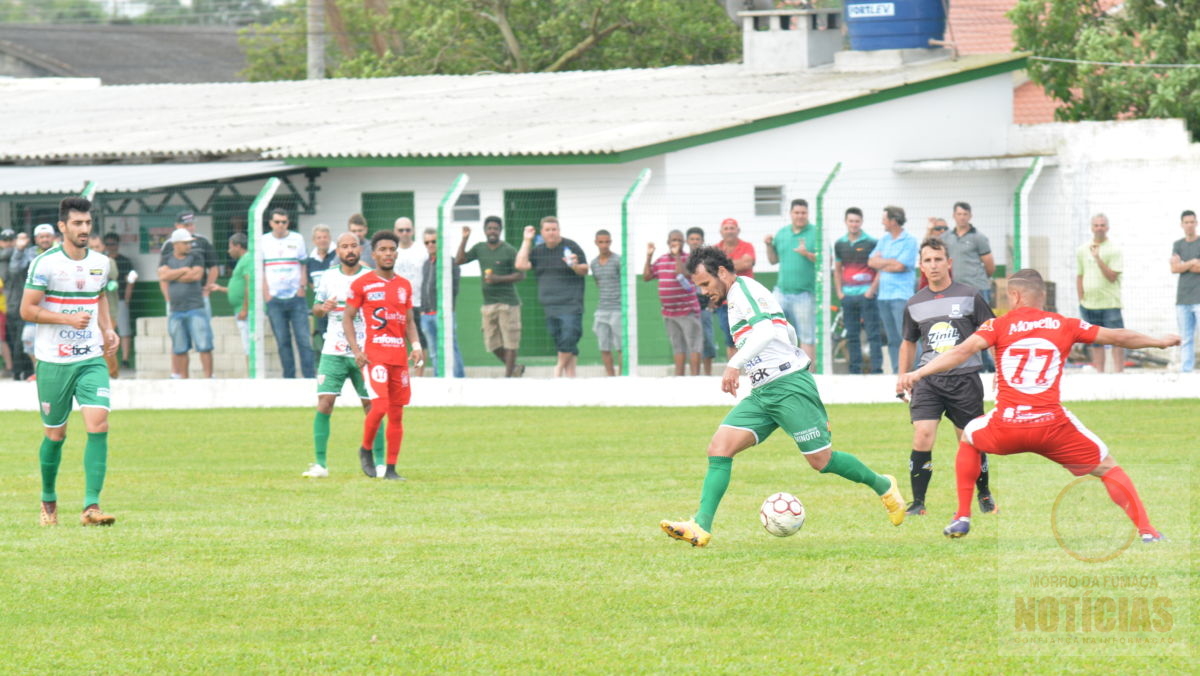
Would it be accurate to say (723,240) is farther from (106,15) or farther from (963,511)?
(106,15)

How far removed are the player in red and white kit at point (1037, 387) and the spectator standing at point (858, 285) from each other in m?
9.40

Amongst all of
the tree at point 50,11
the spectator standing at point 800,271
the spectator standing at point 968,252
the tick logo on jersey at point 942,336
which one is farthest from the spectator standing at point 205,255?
the tree at point 50,11

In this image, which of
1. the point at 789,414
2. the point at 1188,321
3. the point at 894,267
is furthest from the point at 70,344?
the point at 1188,321

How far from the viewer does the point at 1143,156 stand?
22.8 metres

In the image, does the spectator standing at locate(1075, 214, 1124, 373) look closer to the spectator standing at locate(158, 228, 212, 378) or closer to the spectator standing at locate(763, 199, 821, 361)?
the spectator standing at locate(763, 199, 821, 361)

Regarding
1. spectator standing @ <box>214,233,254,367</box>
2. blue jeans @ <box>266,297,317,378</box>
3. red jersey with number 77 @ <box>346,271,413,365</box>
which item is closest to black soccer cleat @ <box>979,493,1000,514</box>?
red jersey with number 77 @ <box>346,271,413,365</box>

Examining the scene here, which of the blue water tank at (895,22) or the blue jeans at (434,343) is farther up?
the blue water tank at (895,22)

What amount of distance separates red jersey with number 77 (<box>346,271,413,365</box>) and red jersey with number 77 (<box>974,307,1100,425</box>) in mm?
5483

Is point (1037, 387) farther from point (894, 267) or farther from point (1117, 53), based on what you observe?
point (1117, 53)

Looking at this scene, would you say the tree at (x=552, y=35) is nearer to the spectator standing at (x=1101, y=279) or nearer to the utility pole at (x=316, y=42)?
the utility pole at (x=316, y=42)

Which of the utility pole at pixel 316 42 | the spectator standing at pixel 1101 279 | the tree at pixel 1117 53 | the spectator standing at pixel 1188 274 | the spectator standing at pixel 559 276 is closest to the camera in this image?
the spectator standing at pixel 1188 274

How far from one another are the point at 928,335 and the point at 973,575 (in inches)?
110

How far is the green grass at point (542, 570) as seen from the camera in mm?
7312

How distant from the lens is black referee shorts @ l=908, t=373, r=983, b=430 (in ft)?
36.8
